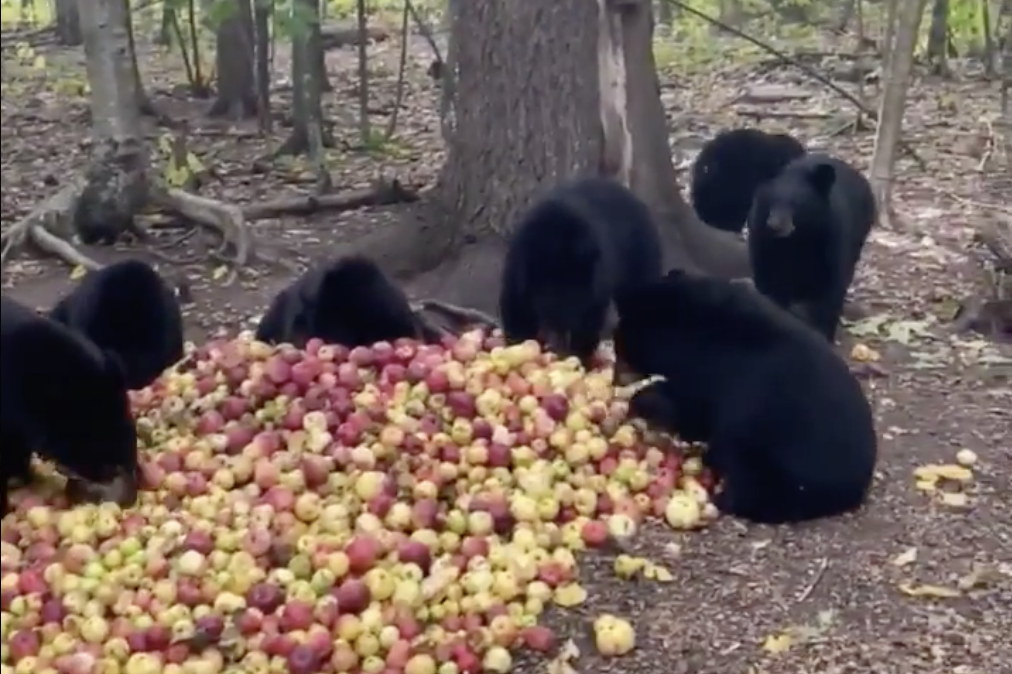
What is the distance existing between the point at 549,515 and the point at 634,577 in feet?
1.04

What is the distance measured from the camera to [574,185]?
6340mm

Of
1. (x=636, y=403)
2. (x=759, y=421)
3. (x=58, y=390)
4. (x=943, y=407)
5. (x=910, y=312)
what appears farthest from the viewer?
(x=910, y=312)

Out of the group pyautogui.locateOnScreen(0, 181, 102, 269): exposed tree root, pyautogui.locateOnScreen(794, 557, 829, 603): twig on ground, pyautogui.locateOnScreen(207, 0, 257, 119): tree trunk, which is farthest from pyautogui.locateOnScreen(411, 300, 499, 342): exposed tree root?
pyautogui.locateOnScreen(207, 0, 257, 119): tree trunk

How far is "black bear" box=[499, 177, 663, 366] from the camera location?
6109mm

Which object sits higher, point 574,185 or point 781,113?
point 574,185

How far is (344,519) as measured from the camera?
14.1 feet

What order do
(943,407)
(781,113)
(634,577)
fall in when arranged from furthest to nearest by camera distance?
(781,113) → (943,407) → (634,577)

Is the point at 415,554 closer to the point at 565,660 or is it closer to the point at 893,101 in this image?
the point at 565,660

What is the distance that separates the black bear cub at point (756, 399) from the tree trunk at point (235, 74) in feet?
29.2

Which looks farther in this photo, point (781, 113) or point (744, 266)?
point (781, 113)

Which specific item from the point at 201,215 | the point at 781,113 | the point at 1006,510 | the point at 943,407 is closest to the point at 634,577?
the point at 1006,510

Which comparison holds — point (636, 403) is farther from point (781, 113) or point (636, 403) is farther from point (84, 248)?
point (781, 113)

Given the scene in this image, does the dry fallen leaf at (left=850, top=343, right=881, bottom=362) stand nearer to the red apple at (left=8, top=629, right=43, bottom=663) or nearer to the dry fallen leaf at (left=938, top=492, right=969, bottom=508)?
the dry fallen leaf at (left=938, top=492, right=969, bottom=508)

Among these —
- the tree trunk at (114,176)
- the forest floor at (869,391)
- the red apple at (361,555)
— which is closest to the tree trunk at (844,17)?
the forest floor at (869,391)
